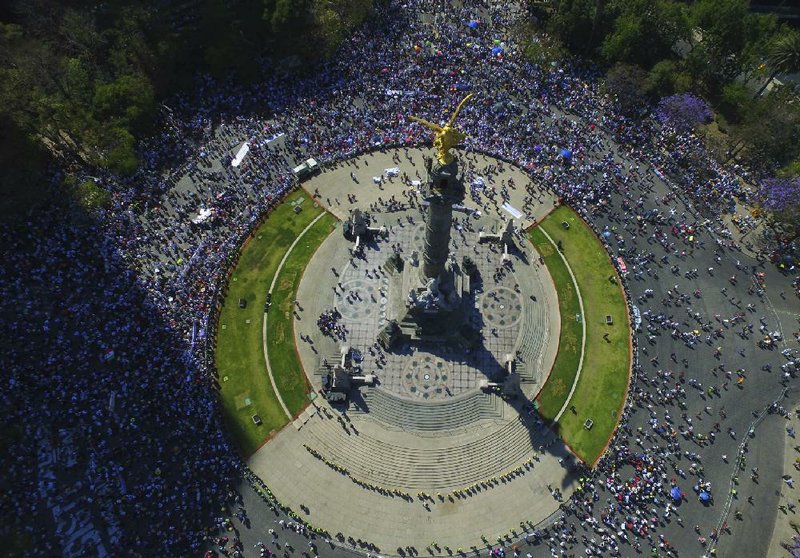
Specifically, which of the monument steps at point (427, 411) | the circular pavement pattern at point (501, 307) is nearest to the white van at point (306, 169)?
the circular pavement pattern at point (501, 307)

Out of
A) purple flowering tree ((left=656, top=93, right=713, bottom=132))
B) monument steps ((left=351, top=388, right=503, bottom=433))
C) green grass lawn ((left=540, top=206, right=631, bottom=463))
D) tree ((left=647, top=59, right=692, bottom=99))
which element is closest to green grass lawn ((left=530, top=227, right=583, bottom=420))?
green grass lawn ((left=540, top=206, right=631, bottom=463))

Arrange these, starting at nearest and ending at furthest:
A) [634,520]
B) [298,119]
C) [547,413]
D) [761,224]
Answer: [634,520], [547,413], [761,224], [298,119]

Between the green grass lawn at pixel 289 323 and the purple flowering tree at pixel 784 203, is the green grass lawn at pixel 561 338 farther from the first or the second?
the purple flowering tree at pixel 784 203

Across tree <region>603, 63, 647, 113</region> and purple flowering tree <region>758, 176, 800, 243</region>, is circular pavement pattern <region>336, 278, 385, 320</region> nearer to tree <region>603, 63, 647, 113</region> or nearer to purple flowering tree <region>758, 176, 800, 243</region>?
tree <region>603, 63, 647, 113</region>

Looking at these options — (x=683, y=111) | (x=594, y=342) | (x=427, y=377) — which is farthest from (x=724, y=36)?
(x=427, y=377)

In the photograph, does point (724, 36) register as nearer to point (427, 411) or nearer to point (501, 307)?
point (501, 307)

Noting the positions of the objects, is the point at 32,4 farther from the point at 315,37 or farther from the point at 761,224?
the point at 761,224

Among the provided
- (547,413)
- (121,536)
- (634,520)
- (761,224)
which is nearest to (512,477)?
(547,413)
